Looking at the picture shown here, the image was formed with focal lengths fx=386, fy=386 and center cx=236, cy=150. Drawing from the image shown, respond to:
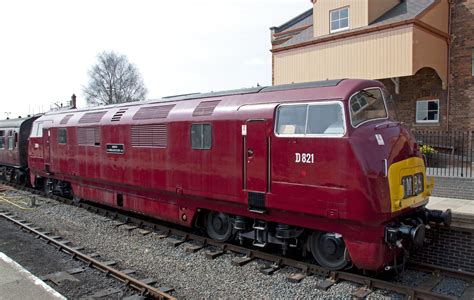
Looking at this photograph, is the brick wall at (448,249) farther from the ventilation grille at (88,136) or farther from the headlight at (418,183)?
the ventilation grille at (88,136)

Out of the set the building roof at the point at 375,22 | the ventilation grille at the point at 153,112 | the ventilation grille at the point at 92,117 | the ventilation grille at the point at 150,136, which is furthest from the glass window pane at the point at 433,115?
the ventilation grille at the point at 92,117

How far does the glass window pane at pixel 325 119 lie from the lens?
18.7 ft

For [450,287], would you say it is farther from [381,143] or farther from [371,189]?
[381,143]

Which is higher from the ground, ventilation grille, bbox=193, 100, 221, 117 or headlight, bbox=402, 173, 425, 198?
ventilation grille, bbox=193, 100, 221, 117

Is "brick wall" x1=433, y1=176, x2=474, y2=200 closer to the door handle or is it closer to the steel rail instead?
the door handle

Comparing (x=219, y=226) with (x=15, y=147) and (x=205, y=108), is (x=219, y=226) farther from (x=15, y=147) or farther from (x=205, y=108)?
(x=15, y=147)

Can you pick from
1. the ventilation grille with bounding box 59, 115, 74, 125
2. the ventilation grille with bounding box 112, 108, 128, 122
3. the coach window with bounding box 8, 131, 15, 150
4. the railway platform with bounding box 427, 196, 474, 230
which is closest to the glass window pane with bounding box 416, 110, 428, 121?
the railway platform with bounding box 427, 196, 474, 230

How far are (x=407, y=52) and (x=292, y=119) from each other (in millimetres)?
9945

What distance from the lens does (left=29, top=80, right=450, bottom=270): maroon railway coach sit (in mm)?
5461

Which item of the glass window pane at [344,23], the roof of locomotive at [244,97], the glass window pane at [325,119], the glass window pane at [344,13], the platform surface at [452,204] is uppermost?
the glass window pane at [344,13]

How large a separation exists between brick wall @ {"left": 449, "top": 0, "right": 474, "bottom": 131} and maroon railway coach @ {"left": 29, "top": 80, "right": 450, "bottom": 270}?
33.7 feet

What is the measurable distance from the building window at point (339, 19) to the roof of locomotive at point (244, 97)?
10.1 m

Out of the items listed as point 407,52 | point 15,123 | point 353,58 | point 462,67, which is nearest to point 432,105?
point 462,67

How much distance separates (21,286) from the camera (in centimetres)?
588
